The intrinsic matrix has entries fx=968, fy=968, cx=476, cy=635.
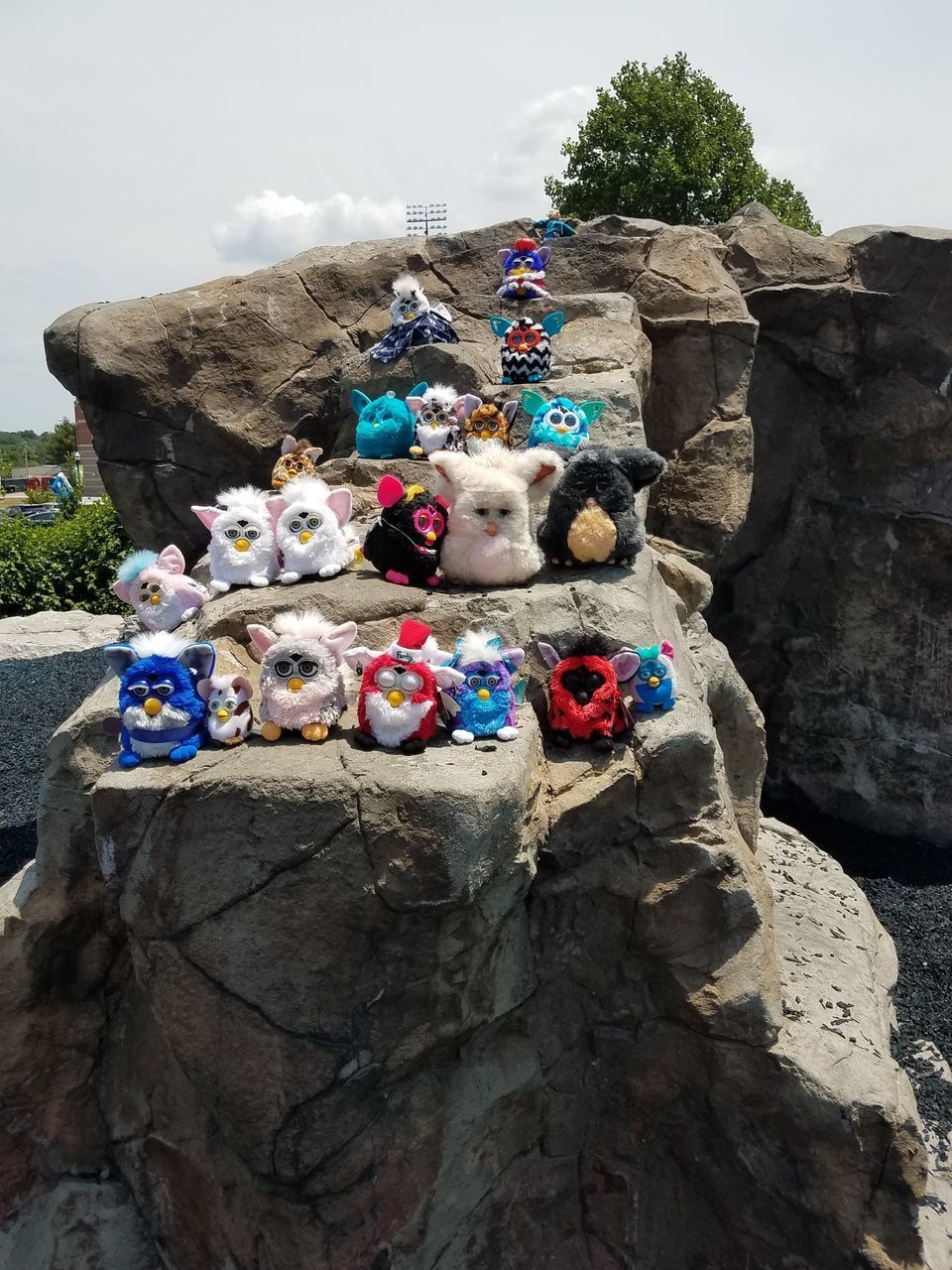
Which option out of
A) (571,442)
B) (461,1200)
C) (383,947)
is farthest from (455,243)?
(461,1200)

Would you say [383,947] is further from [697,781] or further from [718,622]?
Answer: [718,622]

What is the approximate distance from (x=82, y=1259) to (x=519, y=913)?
2.21 m

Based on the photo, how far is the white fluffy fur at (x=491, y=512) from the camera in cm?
401

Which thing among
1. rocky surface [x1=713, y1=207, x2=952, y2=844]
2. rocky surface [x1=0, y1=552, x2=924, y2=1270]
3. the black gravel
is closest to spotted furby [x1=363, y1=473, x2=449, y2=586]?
rocky surface [x1=0, y1=552, x2=924, y2=1270]

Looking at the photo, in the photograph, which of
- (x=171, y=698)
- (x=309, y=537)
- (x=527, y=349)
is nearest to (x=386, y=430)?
(x=527, y=349)

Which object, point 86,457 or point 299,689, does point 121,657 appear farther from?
point 86,457

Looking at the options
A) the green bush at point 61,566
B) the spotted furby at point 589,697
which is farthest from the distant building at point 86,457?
the spotted furby at point 589,697

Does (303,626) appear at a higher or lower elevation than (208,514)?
lower

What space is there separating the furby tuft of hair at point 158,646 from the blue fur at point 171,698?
6 cm

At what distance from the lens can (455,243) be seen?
7.79m

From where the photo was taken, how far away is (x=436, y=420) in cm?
523

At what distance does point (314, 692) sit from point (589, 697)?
102 centimetres

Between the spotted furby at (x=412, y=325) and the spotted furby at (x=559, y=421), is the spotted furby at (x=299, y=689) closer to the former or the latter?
the spotted furby at (x=559, y=421)

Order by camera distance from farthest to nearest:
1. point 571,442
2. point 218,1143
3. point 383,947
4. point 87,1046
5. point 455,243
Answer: point 455,243
point 571,442
point 87,1046
point 218,1143
point 383,947
